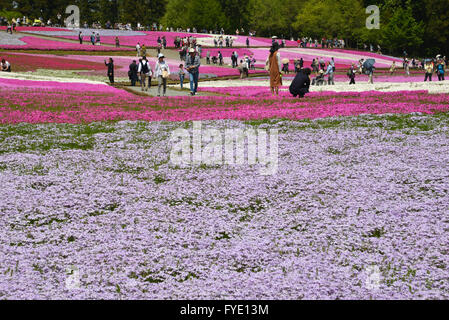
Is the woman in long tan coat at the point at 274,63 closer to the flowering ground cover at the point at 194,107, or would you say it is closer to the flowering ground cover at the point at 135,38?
the flowering ground cover at the point at 194,107

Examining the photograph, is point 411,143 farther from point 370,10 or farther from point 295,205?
point 370,10

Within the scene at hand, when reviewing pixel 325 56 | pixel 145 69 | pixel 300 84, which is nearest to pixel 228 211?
pixel 300 84

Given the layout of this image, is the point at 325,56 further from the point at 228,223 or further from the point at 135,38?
the point at 228,223

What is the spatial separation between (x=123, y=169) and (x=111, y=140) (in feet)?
13.7

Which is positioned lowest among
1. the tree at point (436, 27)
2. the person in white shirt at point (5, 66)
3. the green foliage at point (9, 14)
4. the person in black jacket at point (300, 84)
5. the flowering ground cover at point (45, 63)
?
the person in black jacket at point (300, 84)

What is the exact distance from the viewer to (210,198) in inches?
416

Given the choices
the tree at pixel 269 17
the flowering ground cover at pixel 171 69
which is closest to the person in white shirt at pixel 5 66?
the flowering ground cover at pixel 171 69

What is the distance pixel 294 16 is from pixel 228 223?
131 metres

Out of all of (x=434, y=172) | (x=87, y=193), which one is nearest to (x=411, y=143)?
(x=434, y=172)

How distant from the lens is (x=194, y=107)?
81.5ft

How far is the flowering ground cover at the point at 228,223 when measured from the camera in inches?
260

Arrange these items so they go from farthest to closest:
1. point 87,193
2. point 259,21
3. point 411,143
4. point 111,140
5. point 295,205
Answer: point 259,21 → point 111,140 → point 411,143 → point 87,193 → point 295,205

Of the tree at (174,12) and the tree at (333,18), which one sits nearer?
the tree at (333,18)

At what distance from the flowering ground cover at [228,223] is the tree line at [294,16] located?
10479cm
